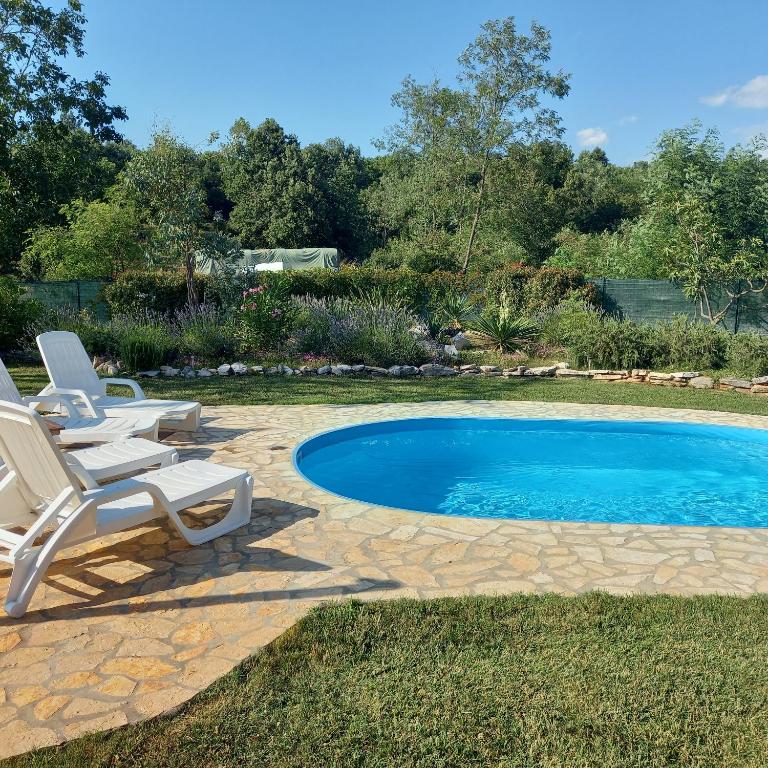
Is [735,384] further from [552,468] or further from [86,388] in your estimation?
[86,388]

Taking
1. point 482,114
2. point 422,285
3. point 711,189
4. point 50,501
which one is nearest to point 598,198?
point 482,114

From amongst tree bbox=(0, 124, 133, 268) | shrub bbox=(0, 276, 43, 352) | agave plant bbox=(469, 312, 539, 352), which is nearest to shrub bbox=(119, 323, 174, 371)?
shrub bbox=(0, 276, 43, 352)

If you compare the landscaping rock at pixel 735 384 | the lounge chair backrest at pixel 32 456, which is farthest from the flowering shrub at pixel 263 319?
the lounge chair backrest at pixel 32 456

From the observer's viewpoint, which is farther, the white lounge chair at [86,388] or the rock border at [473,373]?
the rock border at [473,373]

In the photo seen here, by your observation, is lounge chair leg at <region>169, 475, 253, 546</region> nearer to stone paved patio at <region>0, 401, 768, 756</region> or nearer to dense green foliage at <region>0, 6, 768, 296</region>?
stone paved patio at <region>0, 401, 768, 756</region>

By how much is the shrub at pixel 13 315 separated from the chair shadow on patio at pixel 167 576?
1152cm

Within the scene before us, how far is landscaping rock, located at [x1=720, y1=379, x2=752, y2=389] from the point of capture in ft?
36.7

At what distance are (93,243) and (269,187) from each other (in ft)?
68.7

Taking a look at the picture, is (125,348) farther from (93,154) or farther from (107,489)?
(93,154)

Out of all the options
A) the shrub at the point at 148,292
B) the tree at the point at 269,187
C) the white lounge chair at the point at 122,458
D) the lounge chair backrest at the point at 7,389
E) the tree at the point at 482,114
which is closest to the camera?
the white lounge chair at the point at 122,458

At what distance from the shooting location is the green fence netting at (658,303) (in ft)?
58.1

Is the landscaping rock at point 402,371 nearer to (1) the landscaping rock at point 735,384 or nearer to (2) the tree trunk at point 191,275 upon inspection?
(2) the tree trunk at point 191,275

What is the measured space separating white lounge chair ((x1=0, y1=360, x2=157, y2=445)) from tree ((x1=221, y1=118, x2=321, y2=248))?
33007mm

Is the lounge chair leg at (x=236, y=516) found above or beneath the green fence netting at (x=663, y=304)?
beneath
